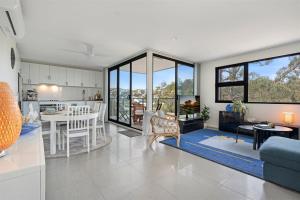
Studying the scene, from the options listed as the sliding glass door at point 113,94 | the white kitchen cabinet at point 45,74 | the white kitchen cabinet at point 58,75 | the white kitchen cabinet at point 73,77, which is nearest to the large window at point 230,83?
the sliding glass door at point 113,94

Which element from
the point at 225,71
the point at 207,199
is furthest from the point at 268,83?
the point at 207,199

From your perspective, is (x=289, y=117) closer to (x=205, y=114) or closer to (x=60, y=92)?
(x=205, y=114)

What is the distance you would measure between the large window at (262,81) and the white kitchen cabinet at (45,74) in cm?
645

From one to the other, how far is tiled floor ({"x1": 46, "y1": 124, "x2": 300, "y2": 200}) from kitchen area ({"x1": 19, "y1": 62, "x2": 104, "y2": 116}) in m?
3.43

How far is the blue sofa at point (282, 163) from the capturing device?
179 cm

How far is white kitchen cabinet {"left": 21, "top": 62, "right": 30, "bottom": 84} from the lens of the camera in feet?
17.7

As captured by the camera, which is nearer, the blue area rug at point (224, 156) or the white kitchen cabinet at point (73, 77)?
the blue area rug at point (224, 156)

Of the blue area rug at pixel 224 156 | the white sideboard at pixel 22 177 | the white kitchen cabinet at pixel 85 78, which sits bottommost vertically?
the blue area rug at pixel 224 156

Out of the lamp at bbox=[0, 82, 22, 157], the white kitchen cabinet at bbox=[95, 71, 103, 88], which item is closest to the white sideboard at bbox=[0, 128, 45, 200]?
the lamp at bbox=[0, 82, 22, 157]

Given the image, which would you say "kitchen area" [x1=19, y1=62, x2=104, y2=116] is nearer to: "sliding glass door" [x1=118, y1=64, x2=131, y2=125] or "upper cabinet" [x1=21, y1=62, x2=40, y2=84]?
"upper cabinet" [x1=21, y1=62, x2=40, y2=84]

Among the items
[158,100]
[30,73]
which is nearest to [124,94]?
[158,100]

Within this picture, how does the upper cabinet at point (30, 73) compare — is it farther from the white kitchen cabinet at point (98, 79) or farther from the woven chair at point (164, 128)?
the woven chair at point (164, 128)

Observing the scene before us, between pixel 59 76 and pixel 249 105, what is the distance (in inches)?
276

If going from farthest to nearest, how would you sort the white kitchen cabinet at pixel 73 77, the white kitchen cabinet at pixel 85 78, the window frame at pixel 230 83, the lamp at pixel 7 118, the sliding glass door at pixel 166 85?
the white kitchen cabinet at pixel 85 78 → the white kitchen cabinet at pixel 73 77 → the sliding glass door at pixel 166 85 → the window frame at pixel 230 83 → the lamp at pixel 7 118
